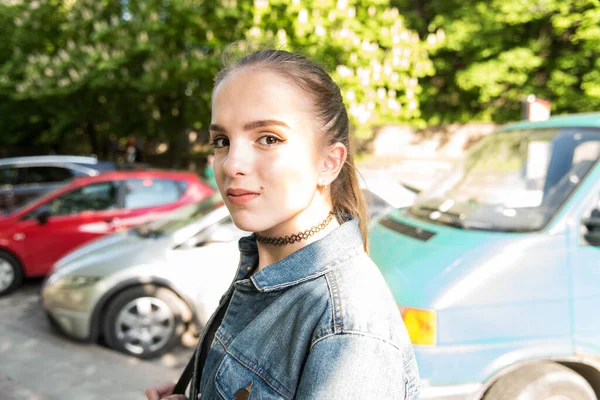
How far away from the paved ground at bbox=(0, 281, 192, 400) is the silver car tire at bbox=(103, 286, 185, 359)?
13 centimetres

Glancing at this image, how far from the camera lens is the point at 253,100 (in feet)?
4.39

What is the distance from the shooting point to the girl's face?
1339 mm

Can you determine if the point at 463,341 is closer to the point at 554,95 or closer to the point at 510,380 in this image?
the point at 510,380

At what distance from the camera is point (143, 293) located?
5.48 m

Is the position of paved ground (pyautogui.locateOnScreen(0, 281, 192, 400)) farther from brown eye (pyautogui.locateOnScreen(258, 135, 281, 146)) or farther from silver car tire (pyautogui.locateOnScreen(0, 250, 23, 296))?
brown eye (pyautogui.locateOnScreen(258, 135, 281, 146))

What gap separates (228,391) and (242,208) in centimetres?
44

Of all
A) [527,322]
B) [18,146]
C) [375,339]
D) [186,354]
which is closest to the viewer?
[375,339]

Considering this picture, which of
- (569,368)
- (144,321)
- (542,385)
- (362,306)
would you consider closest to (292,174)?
(362,306)

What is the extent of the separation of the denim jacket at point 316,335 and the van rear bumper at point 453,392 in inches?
77.3

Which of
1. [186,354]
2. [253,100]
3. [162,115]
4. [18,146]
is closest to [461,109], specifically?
[162,115]

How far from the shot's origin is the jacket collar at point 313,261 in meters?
1.30

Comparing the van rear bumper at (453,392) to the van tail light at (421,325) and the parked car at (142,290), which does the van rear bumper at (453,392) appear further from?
the parked car at (142,290)

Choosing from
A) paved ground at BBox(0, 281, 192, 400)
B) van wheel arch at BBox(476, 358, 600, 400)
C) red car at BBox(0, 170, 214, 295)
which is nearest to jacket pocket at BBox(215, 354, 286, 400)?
van wheel arch at BBox(476, 358, 600, 400)

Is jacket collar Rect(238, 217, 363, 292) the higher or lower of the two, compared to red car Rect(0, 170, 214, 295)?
higher
